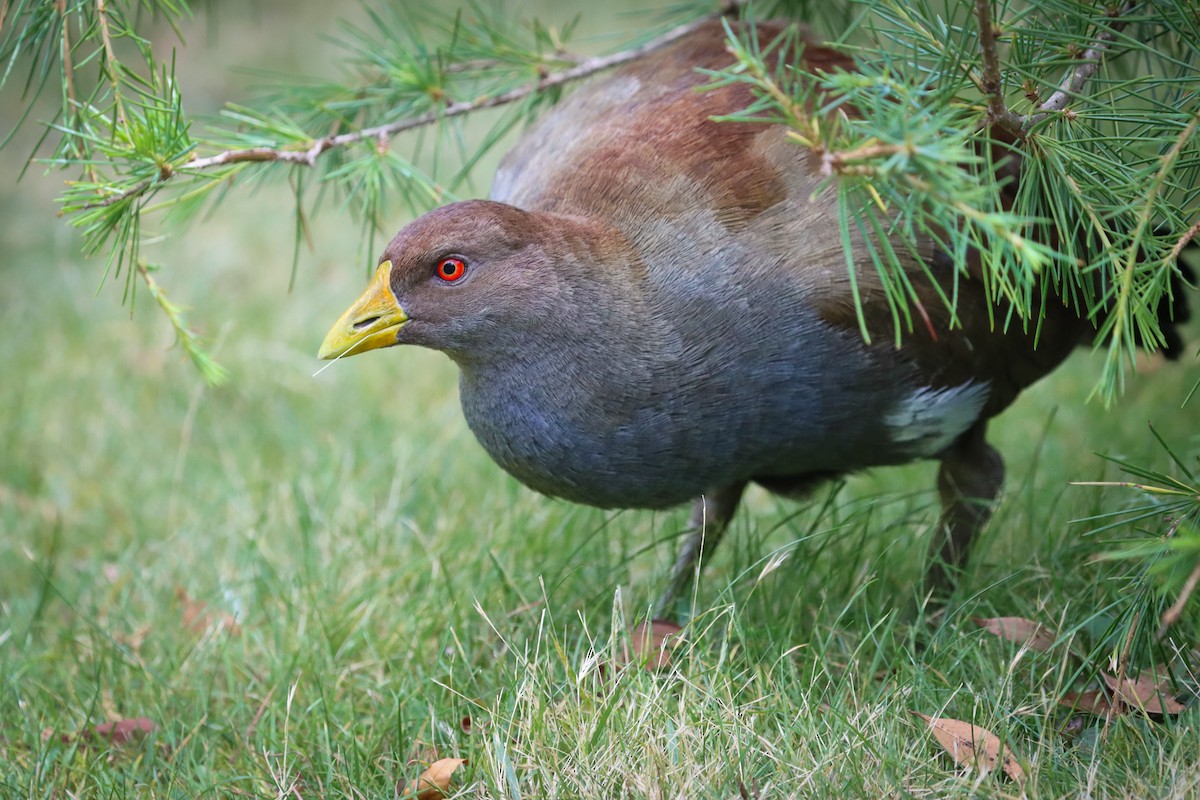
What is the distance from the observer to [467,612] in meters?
2.97

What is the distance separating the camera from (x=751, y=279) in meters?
2.55

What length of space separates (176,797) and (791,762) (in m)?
1.19

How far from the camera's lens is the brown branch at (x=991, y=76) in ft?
6.22

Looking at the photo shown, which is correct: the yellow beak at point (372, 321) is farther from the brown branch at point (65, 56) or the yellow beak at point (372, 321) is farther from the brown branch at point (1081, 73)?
the brown branch at point (1081, 73)

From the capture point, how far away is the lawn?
86.5 inches

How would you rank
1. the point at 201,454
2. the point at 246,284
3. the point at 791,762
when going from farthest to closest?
the point at 246,284 < the point at 201,454 < the point at 791,762

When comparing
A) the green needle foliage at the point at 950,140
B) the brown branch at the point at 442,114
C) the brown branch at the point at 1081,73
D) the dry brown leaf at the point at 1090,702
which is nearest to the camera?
the green needle foliage at the point at 950,140

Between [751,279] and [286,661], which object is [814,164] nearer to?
[751,279]

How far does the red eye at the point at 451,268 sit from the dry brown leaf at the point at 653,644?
2.72 feet

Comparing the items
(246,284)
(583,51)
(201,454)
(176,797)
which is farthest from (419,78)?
Answer: (583,51)

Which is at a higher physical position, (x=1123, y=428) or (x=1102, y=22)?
(x=1102, y=22)

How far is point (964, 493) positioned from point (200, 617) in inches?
79.9

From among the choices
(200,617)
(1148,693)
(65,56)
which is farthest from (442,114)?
(1148,693)

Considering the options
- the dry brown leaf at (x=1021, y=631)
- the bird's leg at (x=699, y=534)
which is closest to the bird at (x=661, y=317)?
the bird's leg at (x=699, y=534)
